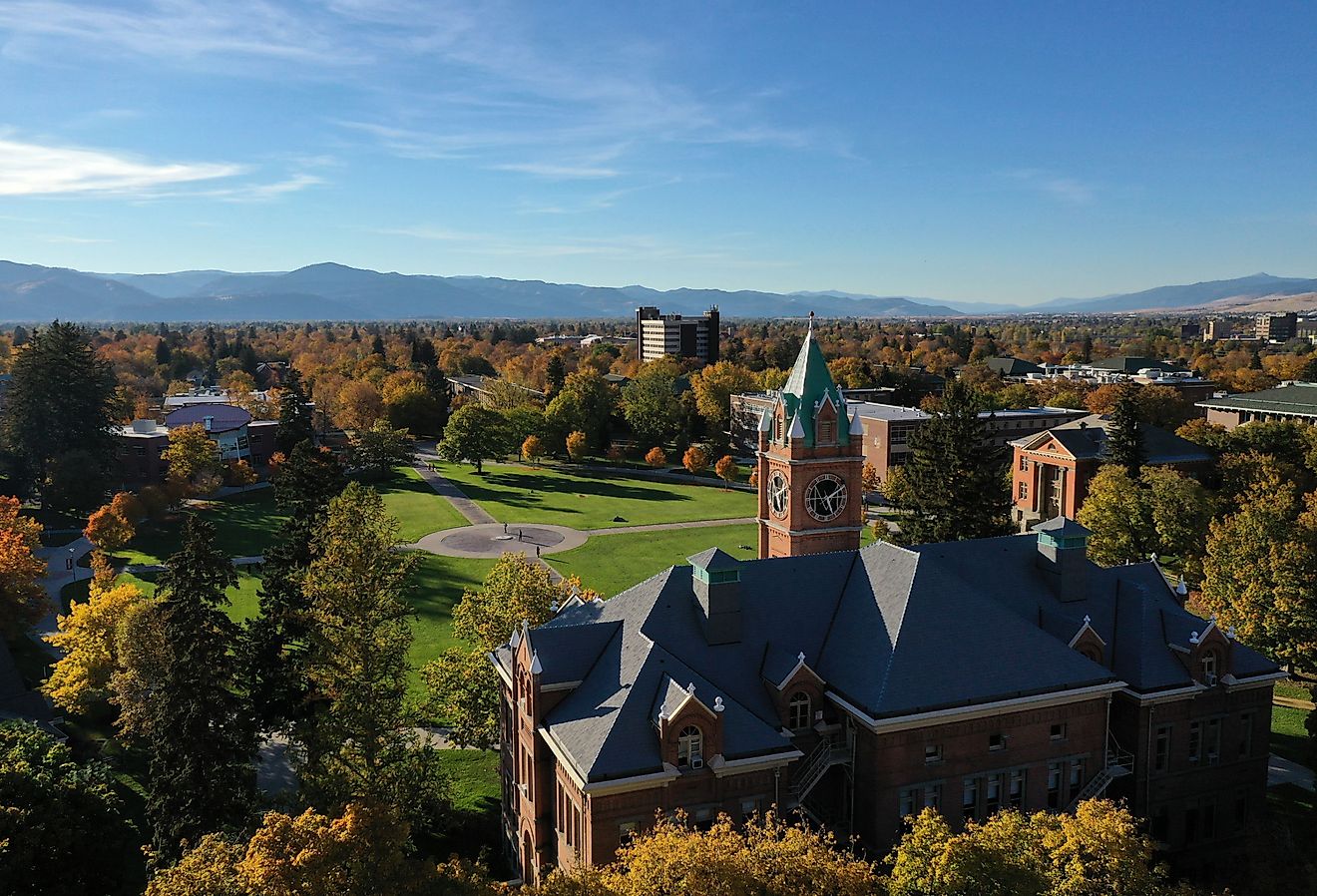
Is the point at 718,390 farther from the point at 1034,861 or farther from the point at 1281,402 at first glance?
the point at 1034,861

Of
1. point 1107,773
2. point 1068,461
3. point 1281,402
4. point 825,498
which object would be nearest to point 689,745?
point 1107,773

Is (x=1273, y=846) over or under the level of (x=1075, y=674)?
under

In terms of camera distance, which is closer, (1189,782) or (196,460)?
(1189,782)

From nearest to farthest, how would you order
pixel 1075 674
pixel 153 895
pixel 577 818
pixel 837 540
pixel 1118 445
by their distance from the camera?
1. pixel 153 895
2. pixel 577 818
3. pixel 1075 674
4. pixel 837 540
5. pixel 1118 445

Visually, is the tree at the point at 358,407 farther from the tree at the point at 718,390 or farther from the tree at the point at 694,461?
Result: the tree at the point at 718,390

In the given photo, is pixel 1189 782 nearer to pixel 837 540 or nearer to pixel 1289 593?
pixel 837 540

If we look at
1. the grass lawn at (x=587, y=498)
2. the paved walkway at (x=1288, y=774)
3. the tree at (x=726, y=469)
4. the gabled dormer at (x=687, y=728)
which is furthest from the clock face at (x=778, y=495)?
the tree at (x=726, y=469)

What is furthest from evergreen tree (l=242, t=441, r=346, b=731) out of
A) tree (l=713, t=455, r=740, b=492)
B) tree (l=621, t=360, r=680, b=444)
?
tree (l=621, t=360, r=680, b=444)

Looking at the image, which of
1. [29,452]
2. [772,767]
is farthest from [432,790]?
[29,452]
